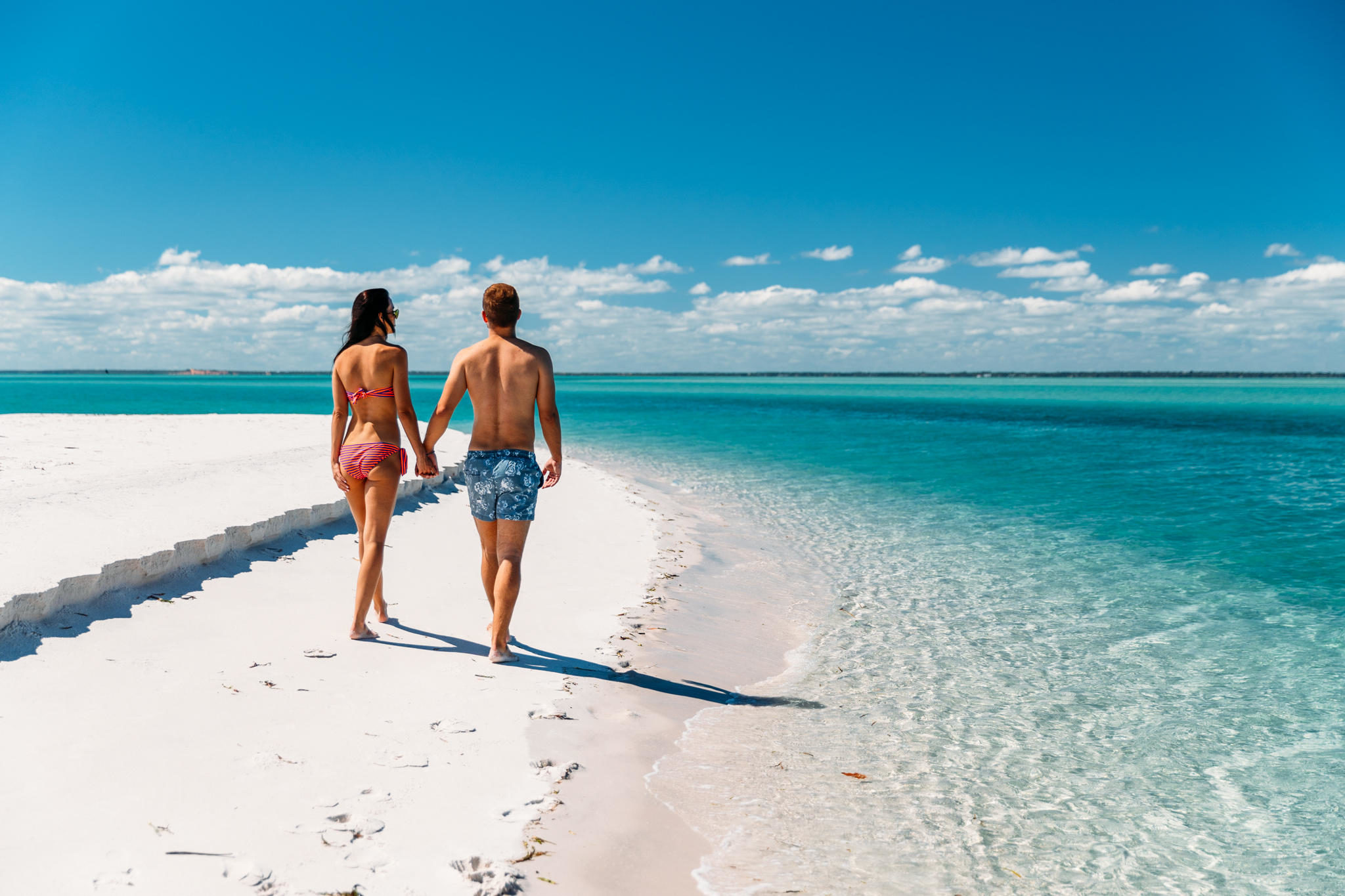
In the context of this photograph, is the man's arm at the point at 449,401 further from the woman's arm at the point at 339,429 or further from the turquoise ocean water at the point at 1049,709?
the turquoise ocean water at the point at 1049,709

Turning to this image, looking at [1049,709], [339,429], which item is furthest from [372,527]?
[1049,709]

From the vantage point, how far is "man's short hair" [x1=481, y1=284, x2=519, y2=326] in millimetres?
4598

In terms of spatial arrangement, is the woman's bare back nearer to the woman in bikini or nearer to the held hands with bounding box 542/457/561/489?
the woman in bikini

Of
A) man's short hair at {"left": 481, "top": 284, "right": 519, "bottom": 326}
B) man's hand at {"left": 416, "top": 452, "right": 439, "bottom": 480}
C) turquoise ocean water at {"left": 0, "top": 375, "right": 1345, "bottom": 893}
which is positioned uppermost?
man's short hair at {"left": 481, "top": 284, "right": 519, "bottom": 326}

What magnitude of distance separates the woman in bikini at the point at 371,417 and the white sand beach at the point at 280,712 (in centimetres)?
72

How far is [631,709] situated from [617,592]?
8.87 ft

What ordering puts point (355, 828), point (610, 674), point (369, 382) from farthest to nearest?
point (610, 674), point (369, 382), point (355, 828)

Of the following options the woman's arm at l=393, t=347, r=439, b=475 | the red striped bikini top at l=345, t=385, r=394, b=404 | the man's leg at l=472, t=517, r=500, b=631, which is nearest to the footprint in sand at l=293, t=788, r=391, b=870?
the man's leg at l=472, t=517, r=500, b=631

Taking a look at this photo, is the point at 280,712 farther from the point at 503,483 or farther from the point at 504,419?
the point at 504,419

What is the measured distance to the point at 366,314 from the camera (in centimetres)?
490

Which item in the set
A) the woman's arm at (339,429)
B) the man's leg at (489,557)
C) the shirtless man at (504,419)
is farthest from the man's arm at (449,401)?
the woman's arm at (339,429)

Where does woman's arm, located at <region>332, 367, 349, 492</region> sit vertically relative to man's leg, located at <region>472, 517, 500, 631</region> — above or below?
above

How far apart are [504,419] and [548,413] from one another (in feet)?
0.87

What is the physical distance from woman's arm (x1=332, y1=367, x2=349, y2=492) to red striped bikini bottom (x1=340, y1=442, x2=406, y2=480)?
0.24ft
